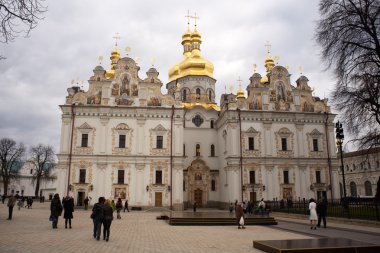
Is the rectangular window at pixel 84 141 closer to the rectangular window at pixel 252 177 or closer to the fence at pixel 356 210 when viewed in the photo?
the rectangular window at pixel 252 177

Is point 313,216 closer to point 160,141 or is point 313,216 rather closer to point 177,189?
point 177,189

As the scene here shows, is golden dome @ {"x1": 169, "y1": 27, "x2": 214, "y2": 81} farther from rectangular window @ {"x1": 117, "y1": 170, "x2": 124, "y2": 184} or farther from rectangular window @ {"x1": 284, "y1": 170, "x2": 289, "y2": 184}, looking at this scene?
rectangular window @ {"x1": 117, "y1": 170, "x2": 124, "y2": 184}

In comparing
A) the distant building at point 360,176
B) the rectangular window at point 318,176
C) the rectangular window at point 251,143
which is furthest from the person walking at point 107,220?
the distant building at point 360,176

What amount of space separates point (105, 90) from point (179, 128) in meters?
9.40

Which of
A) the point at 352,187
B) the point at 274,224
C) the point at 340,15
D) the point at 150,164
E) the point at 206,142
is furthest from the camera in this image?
the point at 352,187

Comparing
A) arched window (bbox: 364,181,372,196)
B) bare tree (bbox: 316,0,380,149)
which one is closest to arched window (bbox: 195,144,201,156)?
bare tree (bbox: 316,0,380,149)

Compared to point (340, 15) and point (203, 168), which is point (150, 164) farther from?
point (340, 15)

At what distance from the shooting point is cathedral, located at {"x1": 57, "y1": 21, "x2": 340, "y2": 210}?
38.6 metres

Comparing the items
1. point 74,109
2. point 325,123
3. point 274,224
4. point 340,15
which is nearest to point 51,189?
point 74,109

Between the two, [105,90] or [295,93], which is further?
[295,93]

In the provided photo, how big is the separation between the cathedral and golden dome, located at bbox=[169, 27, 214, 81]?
9.07 meters

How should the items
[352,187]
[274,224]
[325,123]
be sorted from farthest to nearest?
[352,187] < [325,123] < [274,224]

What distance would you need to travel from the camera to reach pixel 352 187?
68500 mm

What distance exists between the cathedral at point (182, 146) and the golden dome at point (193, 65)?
29.7 feet
